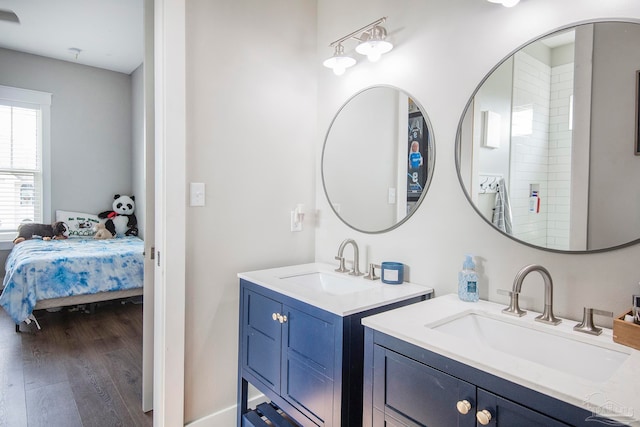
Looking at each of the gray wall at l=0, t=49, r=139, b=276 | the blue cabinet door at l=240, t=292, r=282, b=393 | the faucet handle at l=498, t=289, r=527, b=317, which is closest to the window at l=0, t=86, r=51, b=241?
the gray wall at l=0, t=49, r=139, b=276

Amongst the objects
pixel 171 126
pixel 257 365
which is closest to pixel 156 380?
pixel 257 365

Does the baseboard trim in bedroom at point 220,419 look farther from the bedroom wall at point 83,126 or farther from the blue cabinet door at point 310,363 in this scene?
the bedroom wall at point 83,126

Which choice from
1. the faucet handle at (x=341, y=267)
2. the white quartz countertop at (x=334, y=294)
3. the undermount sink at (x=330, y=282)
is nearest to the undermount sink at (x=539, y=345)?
the white quartz countertop at (x=334, y=294)

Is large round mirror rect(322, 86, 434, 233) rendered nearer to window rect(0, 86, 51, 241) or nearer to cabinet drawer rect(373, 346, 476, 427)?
cabinet drawer rect(373, 346, 476, 427)

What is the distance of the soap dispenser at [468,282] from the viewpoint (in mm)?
1433

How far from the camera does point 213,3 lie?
184 cm

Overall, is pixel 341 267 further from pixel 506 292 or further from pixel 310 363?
pixel 506 292

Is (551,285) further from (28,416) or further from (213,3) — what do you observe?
(28,416)

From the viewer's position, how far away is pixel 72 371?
2551 mm

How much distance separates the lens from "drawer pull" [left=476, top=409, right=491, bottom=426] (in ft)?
2.88

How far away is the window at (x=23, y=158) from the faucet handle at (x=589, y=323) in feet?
18.5

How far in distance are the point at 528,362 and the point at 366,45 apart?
1477 mm

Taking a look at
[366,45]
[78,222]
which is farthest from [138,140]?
[366,45]

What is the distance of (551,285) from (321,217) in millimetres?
1319
